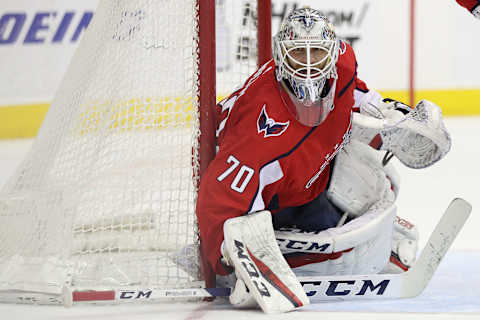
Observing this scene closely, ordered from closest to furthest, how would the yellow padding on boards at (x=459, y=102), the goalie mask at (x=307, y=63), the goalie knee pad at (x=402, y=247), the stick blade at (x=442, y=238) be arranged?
the goalie mask at (x=307, y=63), the stick blade at (x=442, y=238), the goalie knee pad at (x=402, y=247), the yellow padding on boards at (x=459, y=102)

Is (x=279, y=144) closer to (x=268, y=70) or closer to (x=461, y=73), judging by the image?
(x=268, y=70)

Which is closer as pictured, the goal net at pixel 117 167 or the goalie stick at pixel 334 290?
the goalie stick at pixel 334 290

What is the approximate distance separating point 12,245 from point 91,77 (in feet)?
1.81

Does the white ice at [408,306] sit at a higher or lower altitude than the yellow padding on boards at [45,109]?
higher

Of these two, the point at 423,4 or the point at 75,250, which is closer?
the point at 75,250

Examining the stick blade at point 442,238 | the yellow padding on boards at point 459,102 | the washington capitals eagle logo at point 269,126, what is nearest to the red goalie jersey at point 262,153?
the washington capitals eagle logo at point 269,126

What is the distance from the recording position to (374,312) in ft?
7.36

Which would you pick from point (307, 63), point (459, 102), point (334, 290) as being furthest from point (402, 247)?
point (459, 102)

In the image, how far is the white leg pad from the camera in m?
2.27

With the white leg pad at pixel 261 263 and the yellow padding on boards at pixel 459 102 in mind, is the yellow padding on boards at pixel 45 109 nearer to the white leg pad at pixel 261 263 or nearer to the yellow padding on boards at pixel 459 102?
the yellow padding on boards at pixel 459 102

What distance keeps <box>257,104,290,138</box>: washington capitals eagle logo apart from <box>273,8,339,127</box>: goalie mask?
0.05 m

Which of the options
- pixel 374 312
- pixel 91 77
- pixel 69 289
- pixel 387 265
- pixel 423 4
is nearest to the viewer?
pixel 374 312

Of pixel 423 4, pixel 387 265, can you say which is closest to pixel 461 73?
pixel 423 4

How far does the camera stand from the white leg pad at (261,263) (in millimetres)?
2268
